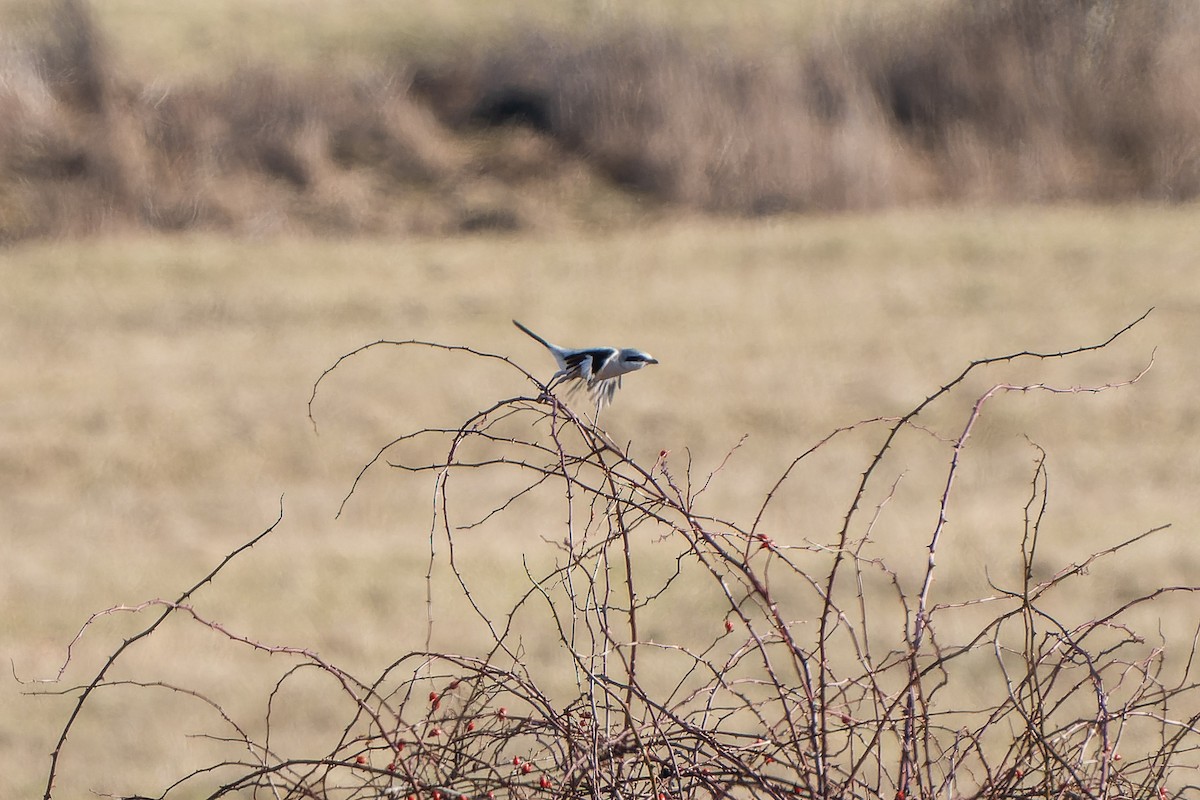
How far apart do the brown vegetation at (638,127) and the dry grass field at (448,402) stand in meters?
1.06

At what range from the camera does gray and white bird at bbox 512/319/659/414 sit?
2.93 meters

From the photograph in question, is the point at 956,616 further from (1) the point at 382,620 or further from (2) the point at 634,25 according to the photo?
(2) the point at 634,25

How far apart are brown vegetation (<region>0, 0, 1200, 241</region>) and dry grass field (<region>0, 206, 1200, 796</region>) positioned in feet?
3.49

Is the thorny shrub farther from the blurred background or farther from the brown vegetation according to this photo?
the brown vegetation

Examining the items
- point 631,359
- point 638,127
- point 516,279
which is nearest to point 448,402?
point 516,279

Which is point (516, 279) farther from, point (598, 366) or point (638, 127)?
point (598, 366)

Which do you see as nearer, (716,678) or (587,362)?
(716,678)

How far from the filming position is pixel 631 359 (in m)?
3.04

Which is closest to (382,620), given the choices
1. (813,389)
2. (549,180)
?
(813,389)

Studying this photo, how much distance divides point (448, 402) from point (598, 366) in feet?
32.1

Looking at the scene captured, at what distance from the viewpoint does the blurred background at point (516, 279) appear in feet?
31.3

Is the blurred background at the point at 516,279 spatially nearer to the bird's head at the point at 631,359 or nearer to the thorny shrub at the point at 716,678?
the thorny shrub at the point at 716,678

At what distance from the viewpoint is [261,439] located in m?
12.0

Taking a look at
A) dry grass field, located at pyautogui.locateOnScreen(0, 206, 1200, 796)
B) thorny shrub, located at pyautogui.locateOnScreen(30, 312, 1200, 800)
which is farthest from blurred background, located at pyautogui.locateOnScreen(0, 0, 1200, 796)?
thorny shrub, located at pyautogui.locateOnScreen(30, 312, 1200, 800)
